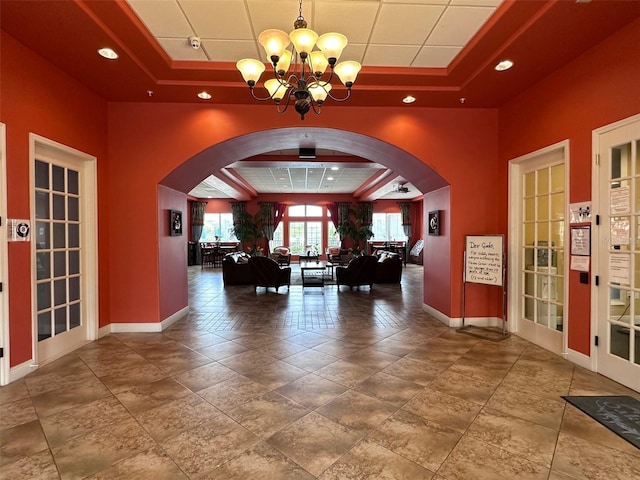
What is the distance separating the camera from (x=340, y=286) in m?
8.32

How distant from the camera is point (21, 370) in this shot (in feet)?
9.91

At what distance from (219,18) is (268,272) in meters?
5.39

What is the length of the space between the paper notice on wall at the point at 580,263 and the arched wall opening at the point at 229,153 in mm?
1420

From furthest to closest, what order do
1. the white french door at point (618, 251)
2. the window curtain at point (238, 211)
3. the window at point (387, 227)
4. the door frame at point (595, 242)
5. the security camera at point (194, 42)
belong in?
the window at point (387, 227) → the window curtain at point (238, 211) → the security camera at point (194, 42) → the door frame at point (595, 242) → the white french door at point (618, 251)

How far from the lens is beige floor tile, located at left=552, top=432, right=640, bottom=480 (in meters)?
1.78

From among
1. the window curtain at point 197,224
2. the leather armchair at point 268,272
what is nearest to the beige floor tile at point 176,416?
the leather armchair at point 268,272

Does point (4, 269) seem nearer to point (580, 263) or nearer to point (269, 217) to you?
point (580, 263)

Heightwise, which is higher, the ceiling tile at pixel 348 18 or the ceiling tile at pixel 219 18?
the ceiling tile at pixel 219 18

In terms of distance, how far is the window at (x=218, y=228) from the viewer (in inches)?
591

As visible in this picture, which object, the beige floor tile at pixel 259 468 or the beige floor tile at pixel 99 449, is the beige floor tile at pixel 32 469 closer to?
the beige floor tile at pixel 99 449

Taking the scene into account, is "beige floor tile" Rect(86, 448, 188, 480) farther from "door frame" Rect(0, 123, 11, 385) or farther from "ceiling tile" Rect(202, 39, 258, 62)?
"ceiling tile" Rect(202, 39, 258, 62)

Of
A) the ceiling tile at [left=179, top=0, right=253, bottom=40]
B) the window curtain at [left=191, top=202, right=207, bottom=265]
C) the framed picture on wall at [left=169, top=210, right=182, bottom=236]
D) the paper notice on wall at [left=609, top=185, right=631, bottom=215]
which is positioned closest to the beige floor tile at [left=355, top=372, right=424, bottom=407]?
the paper notice on wall at [left=609, top=185, right=631, bottom=215]

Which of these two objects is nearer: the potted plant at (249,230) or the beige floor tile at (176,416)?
the beige floor tile at (176,416)

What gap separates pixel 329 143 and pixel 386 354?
3464 millimetres
